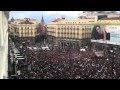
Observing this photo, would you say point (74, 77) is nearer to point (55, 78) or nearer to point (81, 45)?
point (55, 78)

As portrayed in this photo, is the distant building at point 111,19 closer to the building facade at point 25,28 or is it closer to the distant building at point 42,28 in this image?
the distant building at point 42,28

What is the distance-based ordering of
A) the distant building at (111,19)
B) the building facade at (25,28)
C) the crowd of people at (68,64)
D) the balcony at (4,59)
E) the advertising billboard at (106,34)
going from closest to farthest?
the balcony at (4,59) → the crowd of people at (68,64) → the building facade at (25,28) → the distant building at (111,19) → the advertising billboard at (106,34)

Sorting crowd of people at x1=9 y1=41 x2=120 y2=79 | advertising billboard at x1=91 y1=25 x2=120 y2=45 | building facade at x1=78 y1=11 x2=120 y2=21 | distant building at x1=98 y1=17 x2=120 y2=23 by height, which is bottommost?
crowd of people at x1=9 y1=41 x2=120 y2=79

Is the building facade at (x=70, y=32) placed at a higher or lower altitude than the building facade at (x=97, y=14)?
lower

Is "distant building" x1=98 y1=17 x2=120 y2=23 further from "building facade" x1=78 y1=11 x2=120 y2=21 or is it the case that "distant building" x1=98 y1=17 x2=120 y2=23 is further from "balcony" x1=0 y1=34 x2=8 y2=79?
"balcony" x1=0 y1=34 x2=8 y2=79

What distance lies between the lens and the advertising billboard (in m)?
7.79

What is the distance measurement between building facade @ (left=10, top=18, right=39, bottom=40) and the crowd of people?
234 millimetres

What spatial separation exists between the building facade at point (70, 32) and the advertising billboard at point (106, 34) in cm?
17

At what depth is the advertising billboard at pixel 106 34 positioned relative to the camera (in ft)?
25.6

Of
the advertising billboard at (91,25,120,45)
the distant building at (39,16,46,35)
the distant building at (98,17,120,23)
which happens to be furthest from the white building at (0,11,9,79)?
the distant building at (98,17,120,23)

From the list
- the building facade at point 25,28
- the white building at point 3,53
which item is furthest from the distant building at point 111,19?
the white building at point 3,53
